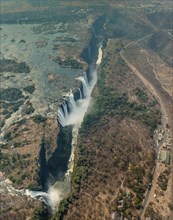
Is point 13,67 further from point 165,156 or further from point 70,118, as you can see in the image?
point 165,156

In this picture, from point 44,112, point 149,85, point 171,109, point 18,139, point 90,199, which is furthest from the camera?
point 149,85

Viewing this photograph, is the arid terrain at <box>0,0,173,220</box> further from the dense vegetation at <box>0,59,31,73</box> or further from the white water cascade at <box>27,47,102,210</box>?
the white water cascade at <box>27,47,102,210</box>

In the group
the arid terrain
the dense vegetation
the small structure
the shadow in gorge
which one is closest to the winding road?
the arid terrain

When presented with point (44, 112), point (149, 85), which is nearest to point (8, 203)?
point (44, 112)

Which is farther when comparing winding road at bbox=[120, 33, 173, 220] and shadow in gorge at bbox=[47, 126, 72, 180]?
winding road at bbox=[120, 33, 173, 220]

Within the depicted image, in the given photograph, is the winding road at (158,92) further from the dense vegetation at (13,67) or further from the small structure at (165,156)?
the dense vegetation at (13,67)

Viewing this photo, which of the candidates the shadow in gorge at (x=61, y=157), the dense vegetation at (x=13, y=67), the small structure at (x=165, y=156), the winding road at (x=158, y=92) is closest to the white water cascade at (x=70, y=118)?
the shadow in gorge at (x=61, y=157)

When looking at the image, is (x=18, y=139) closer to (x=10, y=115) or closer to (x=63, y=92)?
(x=10, y=115)
